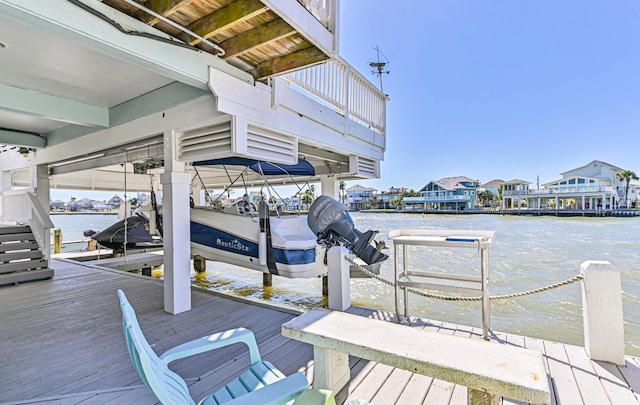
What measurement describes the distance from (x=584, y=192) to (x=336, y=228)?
153 ft

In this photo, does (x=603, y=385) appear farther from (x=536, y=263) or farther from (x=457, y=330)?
(x=536, y=263)

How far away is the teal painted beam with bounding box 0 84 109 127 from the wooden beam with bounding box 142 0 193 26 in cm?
229

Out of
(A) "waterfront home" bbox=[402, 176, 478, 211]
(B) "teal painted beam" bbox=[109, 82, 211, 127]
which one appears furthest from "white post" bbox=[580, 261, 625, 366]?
(A) "waterfront home" bbox=[402, 176, 478, 211]

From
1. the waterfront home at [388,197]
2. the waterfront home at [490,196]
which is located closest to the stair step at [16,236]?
the waterfront home at [490,196]

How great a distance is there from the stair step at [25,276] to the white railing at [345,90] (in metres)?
5.39

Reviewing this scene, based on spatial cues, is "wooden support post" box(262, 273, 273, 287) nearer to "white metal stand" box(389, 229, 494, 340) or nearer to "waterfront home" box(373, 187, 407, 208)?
"white metal stand" box(389, 229, 494, 340)

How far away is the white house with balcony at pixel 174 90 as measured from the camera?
2.31 metres

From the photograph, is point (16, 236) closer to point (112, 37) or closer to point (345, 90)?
point (112, 37)

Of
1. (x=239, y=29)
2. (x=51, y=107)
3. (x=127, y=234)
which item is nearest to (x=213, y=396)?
(x=239, y=29)

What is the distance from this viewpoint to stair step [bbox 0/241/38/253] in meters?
5.24

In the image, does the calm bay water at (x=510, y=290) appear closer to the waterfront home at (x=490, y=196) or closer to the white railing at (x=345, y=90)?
the white railing at (x=345, y=90)

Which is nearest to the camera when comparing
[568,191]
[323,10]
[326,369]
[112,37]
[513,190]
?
[326,369]

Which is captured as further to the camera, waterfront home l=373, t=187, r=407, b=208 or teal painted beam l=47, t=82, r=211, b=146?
waterfront home l=373, t=187, r=407, b=208

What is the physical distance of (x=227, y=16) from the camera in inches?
93.2
